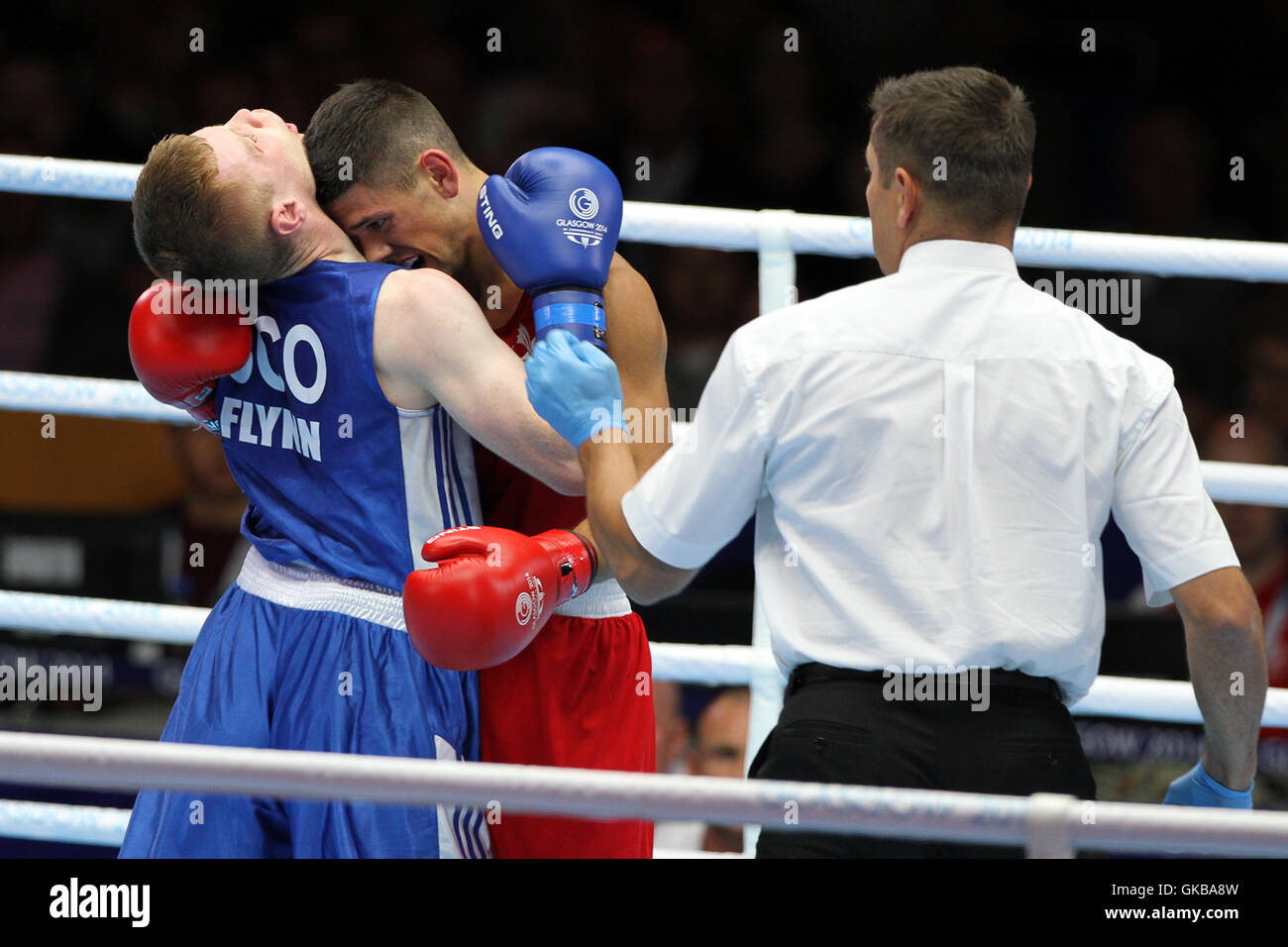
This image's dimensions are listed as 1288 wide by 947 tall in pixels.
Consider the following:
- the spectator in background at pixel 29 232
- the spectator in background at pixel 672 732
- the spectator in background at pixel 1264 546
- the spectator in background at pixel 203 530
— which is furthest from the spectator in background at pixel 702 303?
the spectator in background at pixel 29 232

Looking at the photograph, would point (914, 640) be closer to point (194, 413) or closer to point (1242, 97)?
point (194, 413)

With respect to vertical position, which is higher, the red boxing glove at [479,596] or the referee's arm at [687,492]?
the referee's arm at [687,492]

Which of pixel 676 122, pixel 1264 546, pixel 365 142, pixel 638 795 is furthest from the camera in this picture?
pixel 676 122

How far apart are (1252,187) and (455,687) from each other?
3304 millimetres

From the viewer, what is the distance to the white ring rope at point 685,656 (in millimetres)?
2146

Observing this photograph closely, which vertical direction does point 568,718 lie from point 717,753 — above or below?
above

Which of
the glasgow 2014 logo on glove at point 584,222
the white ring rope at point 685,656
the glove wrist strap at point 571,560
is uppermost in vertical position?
the glasgow 2014 logo on glove at point 584,222

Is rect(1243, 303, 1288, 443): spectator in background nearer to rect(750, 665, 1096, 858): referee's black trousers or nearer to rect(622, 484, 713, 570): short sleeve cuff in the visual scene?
rect(750, 665, 1096, 858): referee's black trousers

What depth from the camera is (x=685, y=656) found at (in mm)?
2197

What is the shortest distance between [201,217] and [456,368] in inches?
13.4

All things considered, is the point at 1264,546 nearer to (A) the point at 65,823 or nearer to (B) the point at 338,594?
(B) the point at 338,594

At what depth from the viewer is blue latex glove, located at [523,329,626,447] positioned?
5.25 ft

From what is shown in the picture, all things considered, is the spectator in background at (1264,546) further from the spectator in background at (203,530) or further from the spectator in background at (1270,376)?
the spectator in background at (203,530)

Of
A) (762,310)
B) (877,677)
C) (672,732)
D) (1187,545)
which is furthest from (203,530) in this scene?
(1187,545)
